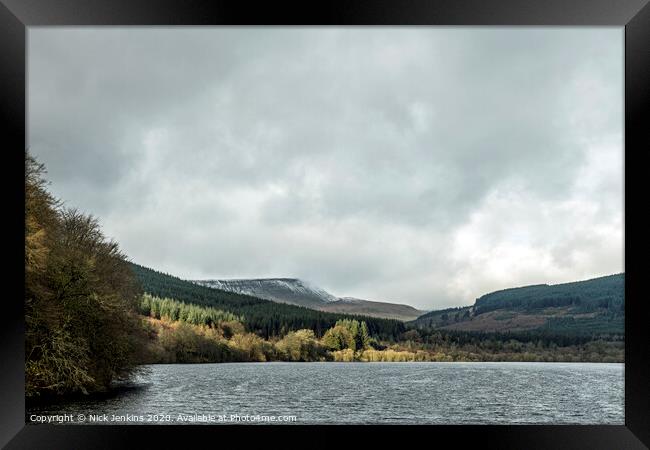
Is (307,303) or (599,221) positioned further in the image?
(599,221)

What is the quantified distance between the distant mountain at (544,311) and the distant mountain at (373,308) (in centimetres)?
98

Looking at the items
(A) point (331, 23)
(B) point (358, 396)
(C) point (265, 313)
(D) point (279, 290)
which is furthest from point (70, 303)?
(D) point (279, 290)

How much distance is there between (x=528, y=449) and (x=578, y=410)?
18.0 meters

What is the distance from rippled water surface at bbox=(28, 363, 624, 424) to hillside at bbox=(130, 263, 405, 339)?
5.60 metres

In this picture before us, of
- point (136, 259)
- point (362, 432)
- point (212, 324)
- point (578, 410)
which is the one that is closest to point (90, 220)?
point (362, 432)

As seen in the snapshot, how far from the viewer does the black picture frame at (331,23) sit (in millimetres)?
4367

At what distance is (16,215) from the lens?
4488mm

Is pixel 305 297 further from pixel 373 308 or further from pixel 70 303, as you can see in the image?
pixel 70 303

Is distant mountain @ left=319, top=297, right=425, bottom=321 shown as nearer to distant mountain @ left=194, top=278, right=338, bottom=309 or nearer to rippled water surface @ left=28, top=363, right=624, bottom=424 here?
distant mountain @ left=194, top=278, right=338, bottom=309

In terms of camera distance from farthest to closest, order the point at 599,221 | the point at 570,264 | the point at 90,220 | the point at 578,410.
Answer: the point at 599,221
the point at 570,264
the point at 578,410
the point at 90,220

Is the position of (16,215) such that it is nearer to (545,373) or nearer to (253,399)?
(253,399)

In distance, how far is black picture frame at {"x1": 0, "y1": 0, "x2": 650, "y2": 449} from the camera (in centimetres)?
437

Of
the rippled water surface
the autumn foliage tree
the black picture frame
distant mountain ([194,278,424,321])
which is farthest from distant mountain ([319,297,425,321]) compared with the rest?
the black picture frame

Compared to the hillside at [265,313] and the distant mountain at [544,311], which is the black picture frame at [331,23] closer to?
the hillside at [265,313]
